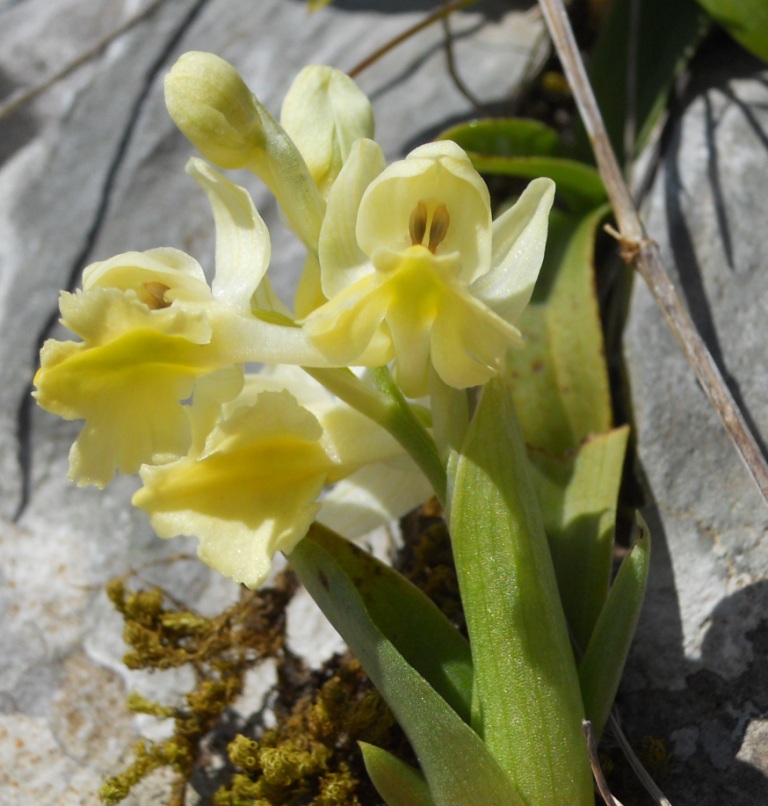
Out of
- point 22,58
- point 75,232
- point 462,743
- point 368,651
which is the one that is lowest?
point 462,743

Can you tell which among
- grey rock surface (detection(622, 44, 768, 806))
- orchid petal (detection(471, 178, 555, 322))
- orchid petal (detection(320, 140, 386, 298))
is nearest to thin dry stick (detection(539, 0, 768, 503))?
grey rock surface (detection(622, 44, 768, 806))

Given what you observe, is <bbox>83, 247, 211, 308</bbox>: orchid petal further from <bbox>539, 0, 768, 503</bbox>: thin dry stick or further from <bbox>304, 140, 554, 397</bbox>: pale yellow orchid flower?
<bbox>539, 0, 768, 503</bbox>: thin dry stick

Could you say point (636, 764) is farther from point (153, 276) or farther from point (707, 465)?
point (153, 276)

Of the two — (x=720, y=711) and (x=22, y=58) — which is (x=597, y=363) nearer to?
(x=720, y=711)

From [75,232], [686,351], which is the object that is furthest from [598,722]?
[75,232]

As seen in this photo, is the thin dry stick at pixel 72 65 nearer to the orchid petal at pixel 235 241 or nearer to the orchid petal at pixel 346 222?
the orchid petal at pixel 235 241

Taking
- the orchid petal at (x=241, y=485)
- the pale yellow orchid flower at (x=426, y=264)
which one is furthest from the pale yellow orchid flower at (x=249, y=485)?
the pale yellow orchid flower at (x=426, y=264)
